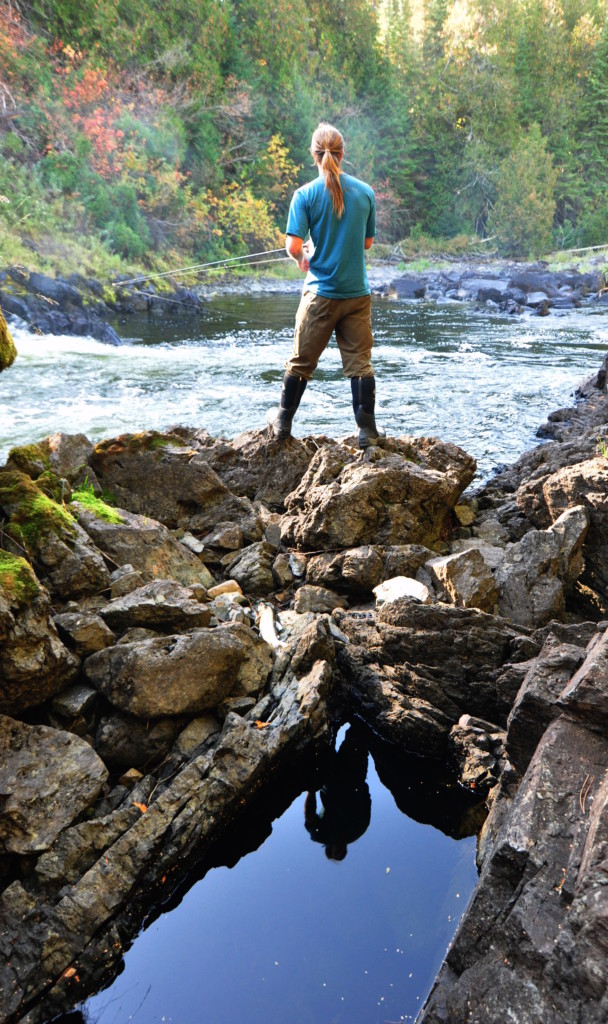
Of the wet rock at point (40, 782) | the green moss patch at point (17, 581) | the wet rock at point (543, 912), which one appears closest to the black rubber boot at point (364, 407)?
the green moss patch at point (17, 581)

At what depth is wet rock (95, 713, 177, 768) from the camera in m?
2.80

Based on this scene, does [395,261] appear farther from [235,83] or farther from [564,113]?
[564,113]

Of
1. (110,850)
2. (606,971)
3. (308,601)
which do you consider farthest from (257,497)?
(606,971)

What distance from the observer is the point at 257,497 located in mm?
5363

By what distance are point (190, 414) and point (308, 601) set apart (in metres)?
5.30

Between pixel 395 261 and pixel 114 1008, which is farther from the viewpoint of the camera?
pixel 395 261

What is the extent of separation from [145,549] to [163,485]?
1.02m

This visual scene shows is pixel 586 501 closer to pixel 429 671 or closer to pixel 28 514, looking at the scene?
pixel 429 671

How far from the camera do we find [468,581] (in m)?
3.77

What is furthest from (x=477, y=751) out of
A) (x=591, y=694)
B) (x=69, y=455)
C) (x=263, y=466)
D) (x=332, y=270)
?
(x=332, y=270)

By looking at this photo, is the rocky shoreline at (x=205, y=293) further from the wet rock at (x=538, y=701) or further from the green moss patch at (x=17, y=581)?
the wet rock at (x=538, y=701)

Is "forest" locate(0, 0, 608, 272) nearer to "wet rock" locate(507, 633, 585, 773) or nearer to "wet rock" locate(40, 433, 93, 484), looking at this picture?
"wet rock" locate(40, 433, 93, 484)

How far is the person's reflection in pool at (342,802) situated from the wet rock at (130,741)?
68 cm

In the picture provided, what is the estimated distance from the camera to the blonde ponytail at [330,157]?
4695 millimetres
